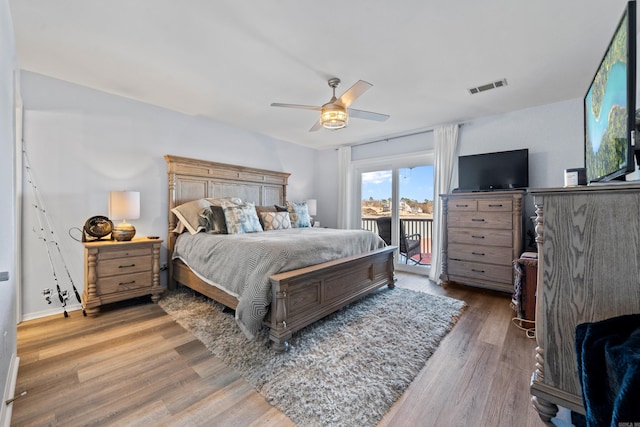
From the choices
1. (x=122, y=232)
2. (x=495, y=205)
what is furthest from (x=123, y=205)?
(x=495, y=205)

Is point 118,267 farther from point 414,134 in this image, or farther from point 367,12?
point 414,134

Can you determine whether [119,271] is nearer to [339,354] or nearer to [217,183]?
[217,183]

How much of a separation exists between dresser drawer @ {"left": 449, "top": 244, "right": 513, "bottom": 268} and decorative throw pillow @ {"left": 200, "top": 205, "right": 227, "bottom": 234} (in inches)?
123

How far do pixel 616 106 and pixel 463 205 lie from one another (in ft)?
8.78

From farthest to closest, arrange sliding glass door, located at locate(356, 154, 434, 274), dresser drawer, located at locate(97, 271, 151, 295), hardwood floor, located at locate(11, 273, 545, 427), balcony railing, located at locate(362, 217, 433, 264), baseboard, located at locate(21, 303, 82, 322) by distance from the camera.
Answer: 1. balcony railing, located at locate(362, 217, 433, 264)
2. sliding glass door, located at locate(356, 154, 434, 274)
3. dresser drawer, located at locate(97, 271, 151, 295)
4. baseboard, located at locate(21, 303, 82, 322)
5. hardwood floor, located at locate(11, 273, 545, 427)

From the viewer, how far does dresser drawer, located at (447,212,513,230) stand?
10.8 feet

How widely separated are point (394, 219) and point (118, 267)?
13.6 feet

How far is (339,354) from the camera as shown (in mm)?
2004

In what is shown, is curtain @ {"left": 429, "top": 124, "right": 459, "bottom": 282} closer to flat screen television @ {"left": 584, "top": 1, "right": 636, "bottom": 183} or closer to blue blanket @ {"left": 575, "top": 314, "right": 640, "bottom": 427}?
flat screen television @ {"left": 584, "top": 1, "right": 636, "bottom": 183}

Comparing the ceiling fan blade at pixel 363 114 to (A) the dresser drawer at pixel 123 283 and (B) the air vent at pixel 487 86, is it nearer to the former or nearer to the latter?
(B) the air vent at pixel 487 86

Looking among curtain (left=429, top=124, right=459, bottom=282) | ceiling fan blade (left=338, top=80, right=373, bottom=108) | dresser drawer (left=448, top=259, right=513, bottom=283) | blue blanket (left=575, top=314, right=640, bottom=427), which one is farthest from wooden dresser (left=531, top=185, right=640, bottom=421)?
curtain (left=429, top=124, right=459, bottom=282)

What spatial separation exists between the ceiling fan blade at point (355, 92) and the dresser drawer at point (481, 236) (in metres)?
2.41

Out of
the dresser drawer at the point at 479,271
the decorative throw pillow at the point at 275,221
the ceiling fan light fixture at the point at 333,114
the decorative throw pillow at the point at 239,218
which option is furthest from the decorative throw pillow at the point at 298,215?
the dresser drawer at the point at 479,271

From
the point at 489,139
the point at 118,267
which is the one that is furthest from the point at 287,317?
the point at 489,139
